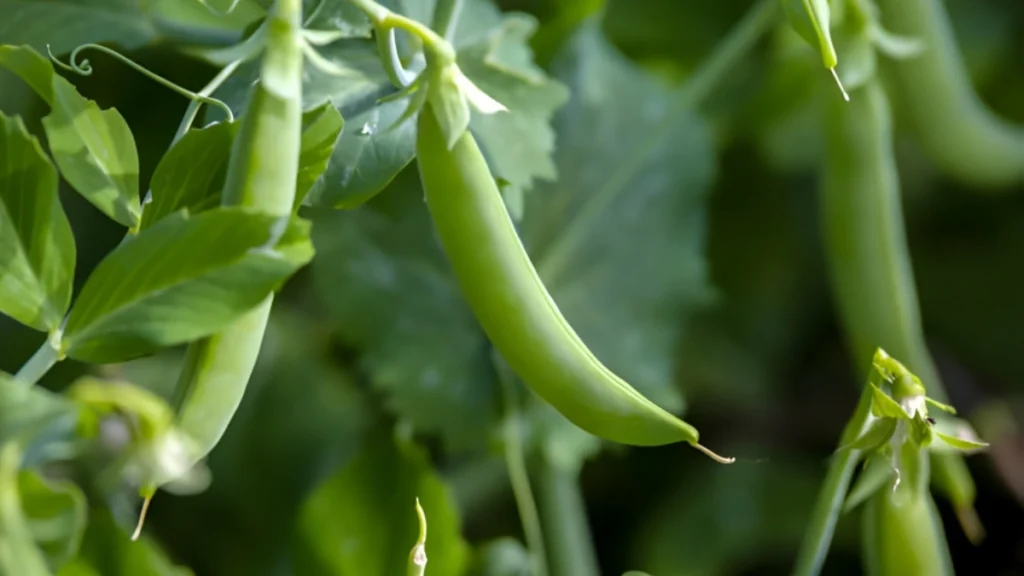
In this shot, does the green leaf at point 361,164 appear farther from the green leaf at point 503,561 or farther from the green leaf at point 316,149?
the green leaf at point 503,561

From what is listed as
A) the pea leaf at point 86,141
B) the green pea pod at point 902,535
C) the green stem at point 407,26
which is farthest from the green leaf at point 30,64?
the green pea pod at point 902,535

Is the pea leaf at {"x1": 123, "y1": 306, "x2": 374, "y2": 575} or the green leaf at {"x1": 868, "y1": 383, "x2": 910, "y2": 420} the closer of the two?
the green leaf at {"x1": 868, "y1": 383, "x2": 910, "y2": 420}

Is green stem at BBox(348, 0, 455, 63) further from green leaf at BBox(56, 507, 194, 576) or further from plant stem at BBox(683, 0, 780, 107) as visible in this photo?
plant stem at BBox(683, 0, 780, 107)

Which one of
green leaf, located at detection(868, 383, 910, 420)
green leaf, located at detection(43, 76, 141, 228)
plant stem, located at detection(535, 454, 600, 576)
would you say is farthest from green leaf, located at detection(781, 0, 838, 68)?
plant stem, located at detection(535, 454, 600, 576)

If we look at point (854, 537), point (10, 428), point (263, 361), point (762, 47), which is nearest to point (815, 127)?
point (762, 47)

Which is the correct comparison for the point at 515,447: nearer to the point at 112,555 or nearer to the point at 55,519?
the point at 112,555

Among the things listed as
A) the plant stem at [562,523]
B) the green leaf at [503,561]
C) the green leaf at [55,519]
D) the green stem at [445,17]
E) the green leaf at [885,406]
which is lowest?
the plant stem at [562,523]
